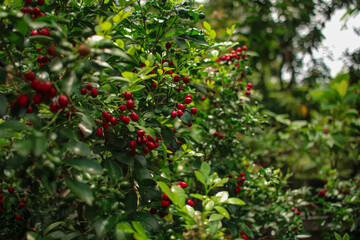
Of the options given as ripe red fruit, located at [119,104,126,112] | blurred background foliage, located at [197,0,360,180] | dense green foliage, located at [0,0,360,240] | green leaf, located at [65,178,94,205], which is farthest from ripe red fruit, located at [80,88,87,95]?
blurred background foliage, located at [197,0,360,180]

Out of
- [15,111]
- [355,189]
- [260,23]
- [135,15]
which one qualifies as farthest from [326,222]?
[260,23]

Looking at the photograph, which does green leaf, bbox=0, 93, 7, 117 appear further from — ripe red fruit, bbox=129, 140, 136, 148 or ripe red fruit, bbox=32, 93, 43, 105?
ripe red fruit, bbox=129, 140, 136, 148

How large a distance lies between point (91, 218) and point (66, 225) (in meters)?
0.37

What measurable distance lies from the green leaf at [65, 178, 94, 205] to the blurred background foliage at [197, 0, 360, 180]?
209 cm

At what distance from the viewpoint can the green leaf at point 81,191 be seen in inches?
29.5

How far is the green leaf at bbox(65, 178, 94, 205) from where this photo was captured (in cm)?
75

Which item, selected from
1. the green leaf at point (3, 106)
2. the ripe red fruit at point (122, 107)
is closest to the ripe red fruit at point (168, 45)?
the ripe red fruit at point (122, 107)

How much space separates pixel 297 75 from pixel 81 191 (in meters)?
3.77

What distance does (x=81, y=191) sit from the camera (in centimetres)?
77

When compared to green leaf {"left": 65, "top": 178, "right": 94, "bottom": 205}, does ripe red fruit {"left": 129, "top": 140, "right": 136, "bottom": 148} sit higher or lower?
higher

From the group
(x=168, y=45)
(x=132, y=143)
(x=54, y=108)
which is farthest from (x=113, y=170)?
(x=168, y=45)

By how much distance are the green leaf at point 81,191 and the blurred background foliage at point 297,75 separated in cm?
209

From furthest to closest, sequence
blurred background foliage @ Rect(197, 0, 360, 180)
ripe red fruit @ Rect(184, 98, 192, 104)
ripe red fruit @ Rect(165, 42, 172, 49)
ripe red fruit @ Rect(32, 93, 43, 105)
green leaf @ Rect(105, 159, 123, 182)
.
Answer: blurred background foliage @ Rect(197, 0, 360, 180) < ripe red fruit @ Rect(165, 42, 172, 49) < ripe red fruit @ Rect(184, 98, 192, 104) < green leaf @ Rect(105, 159, 123, 182) < ripe red fruit @ Rect(32, 93, 43, 105)

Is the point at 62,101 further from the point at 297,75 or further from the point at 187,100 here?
the point at 297,75
